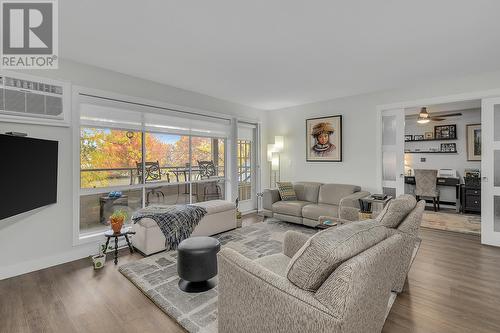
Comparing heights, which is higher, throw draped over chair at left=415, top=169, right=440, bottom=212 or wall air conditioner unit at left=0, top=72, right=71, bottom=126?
wall air conditioner unit at left=0, top=72, right=71, bottom=126

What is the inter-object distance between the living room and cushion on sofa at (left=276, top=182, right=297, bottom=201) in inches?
1.7

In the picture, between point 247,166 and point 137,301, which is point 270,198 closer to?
point 247,166

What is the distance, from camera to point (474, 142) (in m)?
5.92

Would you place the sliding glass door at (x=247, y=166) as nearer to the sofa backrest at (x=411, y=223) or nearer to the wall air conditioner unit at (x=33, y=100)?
the wall air conditioner unit at (x=33, y=100)

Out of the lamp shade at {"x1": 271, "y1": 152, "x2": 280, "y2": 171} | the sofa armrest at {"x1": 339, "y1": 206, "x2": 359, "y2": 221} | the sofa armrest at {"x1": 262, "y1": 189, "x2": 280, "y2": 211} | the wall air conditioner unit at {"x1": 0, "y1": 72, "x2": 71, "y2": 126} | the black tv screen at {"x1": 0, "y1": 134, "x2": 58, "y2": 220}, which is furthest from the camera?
the lamp shade at {"x1": 271, "y1": 152, "x2": 280, "y2": 171}

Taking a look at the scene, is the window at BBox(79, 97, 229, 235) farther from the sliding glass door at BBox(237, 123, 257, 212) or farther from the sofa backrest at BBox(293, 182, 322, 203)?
the sofa backrest at BBox(293, 182, 322, 203)

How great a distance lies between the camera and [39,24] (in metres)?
2.33

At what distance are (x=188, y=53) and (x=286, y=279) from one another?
2.79m

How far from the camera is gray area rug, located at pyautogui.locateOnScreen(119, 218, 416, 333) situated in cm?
199

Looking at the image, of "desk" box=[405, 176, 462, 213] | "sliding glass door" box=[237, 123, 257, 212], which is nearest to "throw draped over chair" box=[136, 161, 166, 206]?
"sliding glass door" box=[237, 123, 257, 212]

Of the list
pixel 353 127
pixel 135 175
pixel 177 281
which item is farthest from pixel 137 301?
pixel 353 127

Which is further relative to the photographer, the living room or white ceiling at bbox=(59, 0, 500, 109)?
white ceiling at bbox=(59, 0, 500, 109)

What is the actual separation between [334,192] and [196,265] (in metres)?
3.23

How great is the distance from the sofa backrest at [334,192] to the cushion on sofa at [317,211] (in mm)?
286
